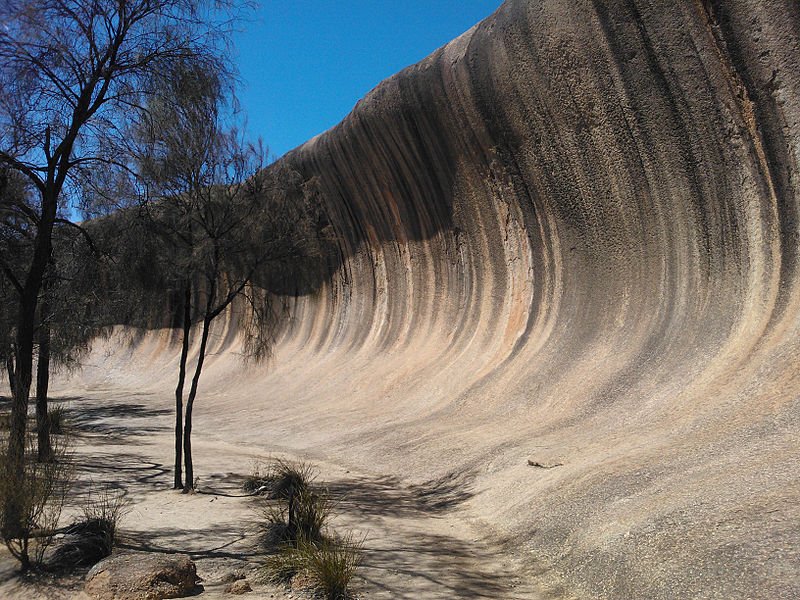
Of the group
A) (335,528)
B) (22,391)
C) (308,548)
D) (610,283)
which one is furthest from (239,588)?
(610,283)

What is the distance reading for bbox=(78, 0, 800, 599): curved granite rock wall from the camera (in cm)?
592

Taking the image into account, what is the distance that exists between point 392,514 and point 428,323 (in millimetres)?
10609

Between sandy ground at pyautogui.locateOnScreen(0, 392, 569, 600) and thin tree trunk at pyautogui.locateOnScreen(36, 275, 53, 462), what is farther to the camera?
thin tree trunk at pyautogui.locateOnScreen(36, 275, 53, 462)

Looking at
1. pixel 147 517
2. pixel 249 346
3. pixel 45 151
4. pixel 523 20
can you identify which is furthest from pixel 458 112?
pixel 147 517

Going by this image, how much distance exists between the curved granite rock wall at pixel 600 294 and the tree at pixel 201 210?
3.30 metres

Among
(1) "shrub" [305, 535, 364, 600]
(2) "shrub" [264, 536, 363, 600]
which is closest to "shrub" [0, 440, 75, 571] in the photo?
(2) "shrub" [264, 536, 363, 600]

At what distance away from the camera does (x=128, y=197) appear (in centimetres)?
877

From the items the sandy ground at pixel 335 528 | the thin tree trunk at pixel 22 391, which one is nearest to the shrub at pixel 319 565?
the sandy ground at pixel 335 528

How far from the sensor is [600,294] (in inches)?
509

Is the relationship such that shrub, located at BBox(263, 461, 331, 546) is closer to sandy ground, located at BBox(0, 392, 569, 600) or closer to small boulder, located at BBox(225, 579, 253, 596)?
sandy ground, located at BBox(0, 392, 569, 600)

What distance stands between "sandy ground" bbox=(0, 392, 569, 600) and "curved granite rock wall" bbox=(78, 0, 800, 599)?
0.41m

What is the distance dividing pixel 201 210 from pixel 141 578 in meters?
5.67

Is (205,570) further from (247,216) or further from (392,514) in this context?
(247,216)

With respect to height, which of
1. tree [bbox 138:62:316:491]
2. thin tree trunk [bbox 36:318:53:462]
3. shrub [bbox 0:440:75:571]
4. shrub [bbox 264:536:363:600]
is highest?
tree [bbox 138:62:316:491]
